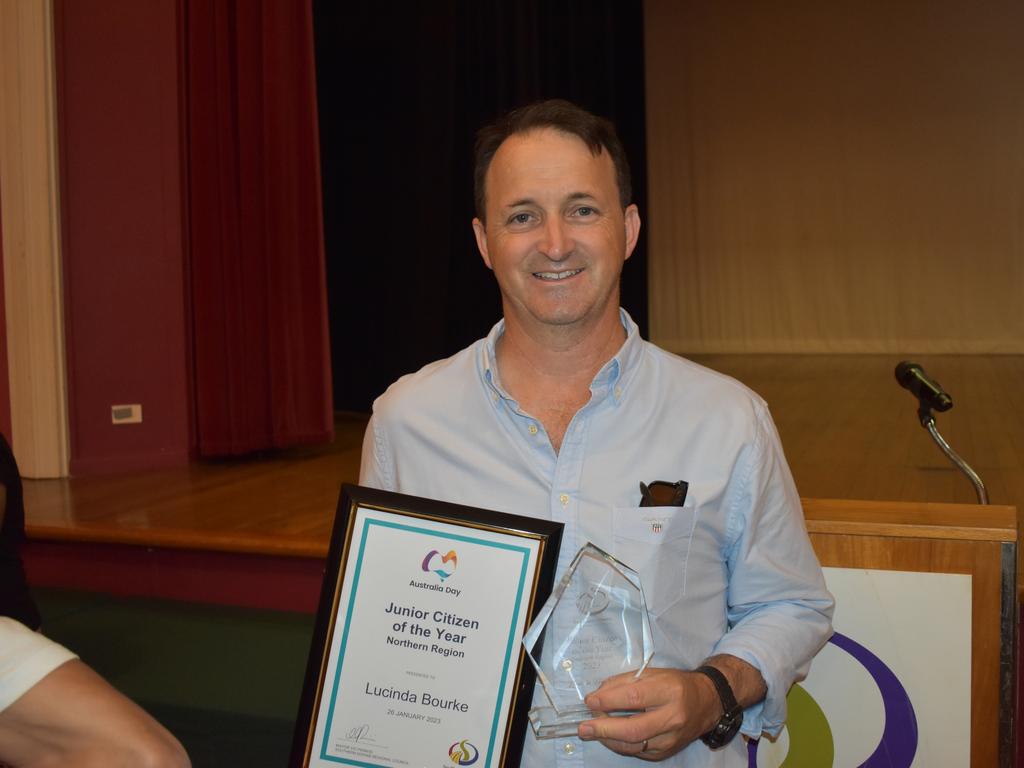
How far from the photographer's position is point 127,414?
4922 mm

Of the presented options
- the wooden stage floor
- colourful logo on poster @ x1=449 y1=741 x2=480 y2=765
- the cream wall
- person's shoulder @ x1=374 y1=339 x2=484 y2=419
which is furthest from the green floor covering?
the cream wall

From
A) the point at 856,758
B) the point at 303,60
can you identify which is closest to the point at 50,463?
the point at 303,60

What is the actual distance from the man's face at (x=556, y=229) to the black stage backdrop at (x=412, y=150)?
545 cm

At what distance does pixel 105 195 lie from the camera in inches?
187

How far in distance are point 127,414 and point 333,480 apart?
1.05 meters

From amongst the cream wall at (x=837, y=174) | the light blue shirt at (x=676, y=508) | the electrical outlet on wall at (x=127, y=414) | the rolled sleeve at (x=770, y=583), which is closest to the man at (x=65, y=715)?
the light blue shirt at (x=676, y=508)

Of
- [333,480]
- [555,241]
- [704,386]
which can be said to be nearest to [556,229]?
[555,241]

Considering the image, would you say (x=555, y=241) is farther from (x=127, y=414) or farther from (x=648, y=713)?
(x=127, y=414)

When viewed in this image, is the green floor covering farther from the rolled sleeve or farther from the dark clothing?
the rolled sleeve

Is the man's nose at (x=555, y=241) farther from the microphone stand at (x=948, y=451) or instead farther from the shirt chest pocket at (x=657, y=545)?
the microphone stand at (x=948, y=451)

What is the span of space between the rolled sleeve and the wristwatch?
64 mm

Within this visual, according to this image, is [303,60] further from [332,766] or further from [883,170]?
[883,170]

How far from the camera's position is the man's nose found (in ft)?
4.58
